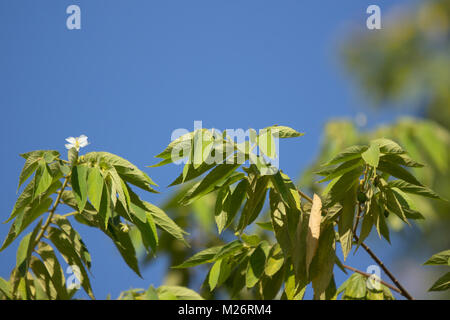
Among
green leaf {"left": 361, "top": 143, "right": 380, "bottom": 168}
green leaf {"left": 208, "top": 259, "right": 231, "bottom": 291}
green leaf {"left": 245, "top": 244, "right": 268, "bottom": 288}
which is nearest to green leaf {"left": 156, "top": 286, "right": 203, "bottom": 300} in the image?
green leaf {"left": 208, "top": 259, "right": 231, "bottom": 291}

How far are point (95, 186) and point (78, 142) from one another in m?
0.27

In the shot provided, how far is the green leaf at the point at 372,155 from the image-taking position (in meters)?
1.29

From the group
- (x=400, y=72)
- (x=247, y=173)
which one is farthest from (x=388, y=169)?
(x=400, y=72)

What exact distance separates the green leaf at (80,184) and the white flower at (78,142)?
0.19 meters

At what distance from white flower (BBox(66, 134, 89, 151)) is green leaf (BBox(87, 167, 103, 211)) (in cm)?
21

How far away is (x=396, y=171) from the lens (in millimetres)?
1412

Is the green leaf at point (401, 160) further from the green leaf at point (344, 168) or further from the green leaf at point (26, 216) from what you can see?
the green leaf at point (26, 216)

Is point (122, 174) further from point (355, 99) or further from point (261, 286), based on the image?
point (355, 99)

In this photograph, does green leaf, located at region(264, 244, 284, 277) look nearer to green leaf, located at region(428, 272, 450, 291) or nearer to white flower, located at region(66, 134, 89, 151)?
green leaf, located at region(428, 272, 450, 291)

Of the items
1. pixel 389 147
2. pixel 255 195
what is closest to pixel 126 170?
pixel 255 195

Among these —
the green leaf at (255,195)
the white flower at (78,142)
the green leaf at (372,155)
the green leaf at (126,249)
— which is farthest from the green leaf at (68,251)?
the green leaf at (372,155)

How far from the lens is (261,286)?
1.62 metres

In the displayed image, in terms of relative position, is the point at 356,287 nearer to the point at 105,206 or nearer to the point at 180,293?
the point at 180,293
